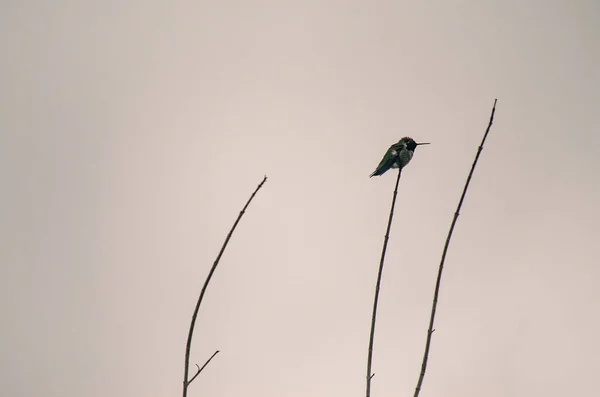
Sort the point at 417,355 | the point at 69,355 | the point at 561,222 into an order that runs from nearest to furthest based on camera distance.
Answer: the point at 69,355, the point at 417,355, the point at 561,222

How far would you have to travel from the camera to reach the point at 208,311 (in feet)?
3.37

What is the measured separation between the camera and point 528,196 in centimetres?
121

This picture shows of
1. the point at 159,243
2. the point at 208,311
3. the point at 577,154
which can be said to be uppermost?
the point at 577,154

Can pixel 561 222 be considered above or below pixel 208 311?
above

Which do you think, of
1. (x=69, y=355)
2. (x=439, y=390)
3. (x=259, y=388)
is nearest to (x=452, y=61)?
(x=439, y=390)

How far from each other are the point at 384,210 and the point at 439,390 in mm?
423

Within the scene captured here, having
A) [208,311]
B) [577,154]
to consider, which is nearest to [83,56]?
[208,311]

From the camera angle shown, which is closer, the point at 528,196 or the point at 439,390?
the point at 439,390

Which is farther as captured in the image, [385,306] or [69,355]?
[385,306]

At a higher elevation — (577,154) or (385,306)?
(577,154)

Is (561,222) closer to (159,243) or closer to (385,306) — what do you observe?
(385,306)

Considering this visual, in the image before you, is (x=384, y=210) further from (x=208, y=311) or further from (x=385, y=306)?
(x=208, y=311)

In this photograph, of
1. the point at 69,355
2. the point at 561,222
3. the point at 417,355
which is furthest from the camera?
the point at 561,222

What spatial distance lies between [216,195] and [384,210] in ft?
1.30
